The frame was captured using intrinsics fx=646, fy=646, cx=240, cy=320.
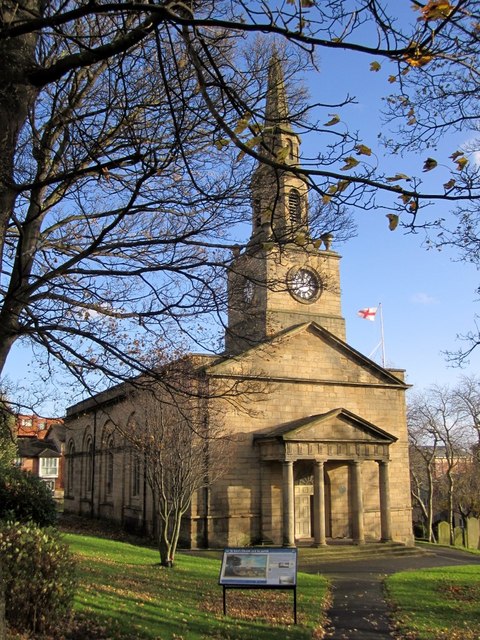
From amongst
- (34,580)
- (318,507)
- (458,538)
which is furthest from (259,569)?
(458,538)

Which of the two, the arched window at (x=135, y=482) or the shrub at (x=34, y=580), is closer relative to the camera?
the shrub at (x=34, y=580)

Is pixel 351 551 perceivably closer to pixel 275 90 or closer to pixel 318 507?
pixel 318 507

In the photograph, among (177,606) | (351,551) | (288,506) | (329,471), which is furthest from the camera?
(329,471)

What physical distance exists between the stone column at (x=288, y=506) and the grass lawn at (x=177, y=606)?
7410 millimetres

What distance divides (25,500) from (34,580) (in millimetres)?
6573

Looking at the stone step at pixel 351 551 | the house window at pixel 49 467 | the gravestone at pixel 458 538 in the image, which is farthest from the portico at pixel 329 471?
the house window at pixel 49 467

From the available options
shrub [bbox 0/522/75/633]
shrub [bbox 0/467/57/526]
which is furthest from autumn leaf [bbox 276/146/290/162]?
shrub [bbox 0/467/57/526]

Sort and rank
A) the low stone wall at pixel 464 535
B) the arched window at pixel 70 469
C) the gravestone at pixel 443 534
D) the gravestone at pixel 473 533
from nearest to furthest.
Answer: the gravestone at pixel 443 534, the low stone wall at pixel 464 535, the gravestone at pixel 473 533, the arched window at pixel 70 469

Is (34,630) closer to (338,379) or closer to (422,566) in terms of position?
(422,566)

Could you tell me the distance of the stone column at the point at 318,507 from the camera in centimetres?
2765

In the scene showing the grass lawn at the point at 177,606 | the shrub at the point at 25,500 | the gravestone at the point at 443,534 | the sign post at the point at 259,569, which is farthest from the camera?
the gravestone at the point at 443,534

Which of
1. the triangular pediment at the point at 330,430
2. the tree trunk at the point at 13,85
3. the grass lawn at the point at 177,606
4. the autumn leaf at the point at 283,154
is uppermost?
the tree trunk at the point at 13,85

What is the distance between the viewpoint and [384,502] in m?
30.3

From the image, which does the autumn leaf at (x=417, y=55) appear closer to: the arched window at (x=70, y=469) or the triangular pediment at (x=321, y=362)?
the triangular pediment at (x=321, y=362)
